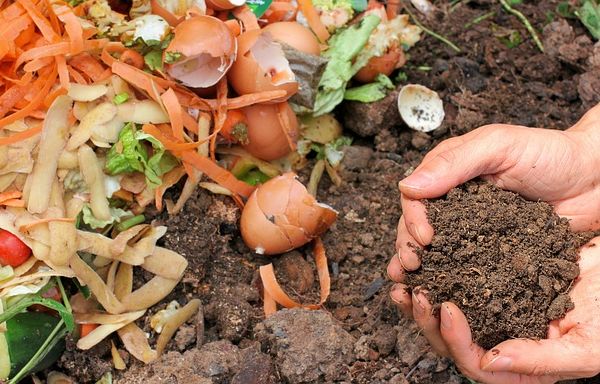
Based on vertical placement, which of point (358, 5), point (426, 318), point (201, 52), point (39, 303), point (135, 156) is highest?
point (201, 52)

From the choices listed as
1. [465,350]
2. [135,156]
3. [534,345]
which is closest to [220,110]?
[135,156]

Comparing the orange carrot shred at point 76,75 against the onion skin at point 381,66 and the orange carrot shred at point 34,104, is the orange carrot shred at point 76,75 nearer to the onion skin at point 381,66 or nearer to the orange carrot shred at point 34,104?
the orange carrot shred at point 34,104

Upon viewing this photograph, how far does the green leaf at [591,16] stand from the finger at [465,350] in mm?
1394

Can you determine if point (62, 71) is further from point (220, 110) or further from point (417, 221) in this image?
point (417, 221)

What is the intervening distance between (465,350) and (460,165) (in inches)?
16.9

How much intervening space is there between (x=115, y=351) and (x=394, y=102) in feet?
3.77

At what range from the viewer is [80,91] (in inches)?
89.3

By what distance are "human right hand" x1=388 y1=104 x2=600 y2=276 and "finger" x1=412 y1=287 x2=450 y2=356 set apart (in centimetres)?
7

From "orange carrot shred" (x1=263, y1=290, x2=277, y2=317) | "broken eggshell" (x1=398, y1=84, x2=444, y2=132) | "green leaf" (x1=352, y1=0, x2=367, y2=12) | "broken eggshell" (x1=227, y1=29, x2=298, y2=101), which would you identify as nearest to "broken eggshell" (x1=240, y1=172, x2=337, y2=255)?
"orange carrot shred" (x1=263, y1=290, x2=277, y2=317)

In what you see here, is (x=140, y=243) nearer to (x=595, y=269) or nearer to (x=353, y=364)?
(x=353, y=364)

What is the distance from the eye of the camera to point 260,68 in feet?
7.68

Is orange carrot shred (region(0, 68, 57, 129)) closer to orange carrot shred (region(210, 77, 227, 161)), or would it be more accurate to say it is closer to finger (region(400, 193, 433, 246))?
orange carrot shred (region(210, 77, 227, 161))

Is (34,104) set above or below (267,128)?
above

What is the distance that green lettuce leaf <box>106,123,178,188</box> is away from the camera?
7.36 feet
